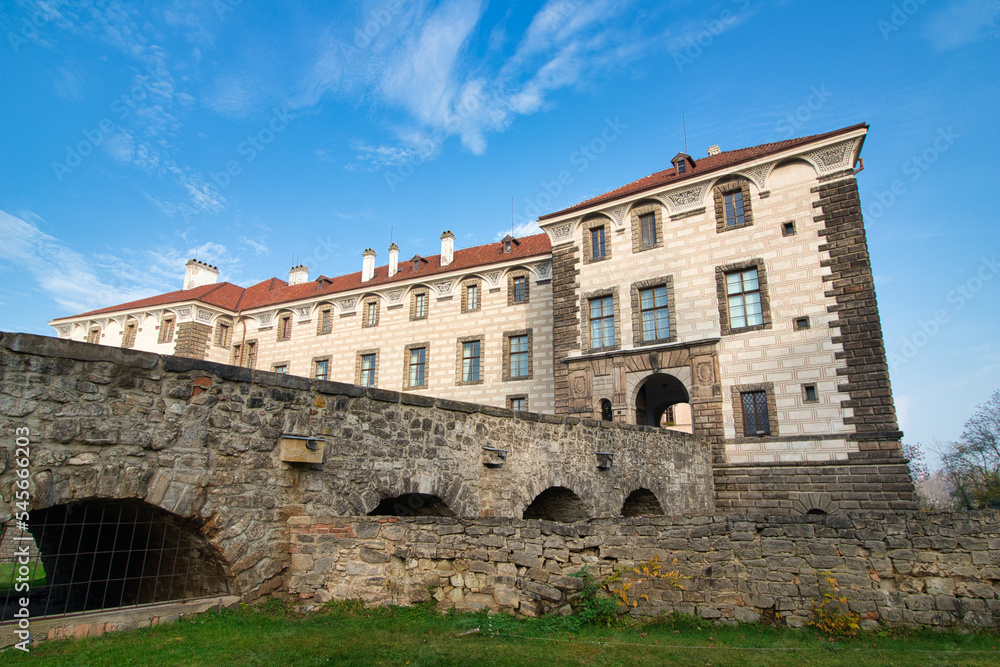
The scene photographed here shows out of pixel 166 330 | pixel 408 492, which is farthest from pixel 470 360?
pixel 408 492

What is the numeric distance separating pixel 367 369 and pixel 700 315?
17.4 meters

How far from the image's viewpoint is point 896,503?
16.0 m

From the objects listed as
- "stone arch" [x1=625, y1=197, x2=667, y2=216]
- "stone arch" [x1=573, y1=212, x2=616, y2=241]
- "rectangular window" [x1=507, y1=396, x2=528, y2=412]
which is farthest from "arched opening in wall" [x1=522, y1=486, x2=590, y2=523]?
"rectangular window" [x1=507, y1=396, x2=528, y2=412]

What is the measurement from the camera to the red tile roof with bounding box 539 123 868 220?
63.0 feet

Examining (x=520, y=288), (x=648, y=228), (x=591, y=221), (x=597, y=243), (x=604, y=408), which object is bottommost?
(x=604, y=408)

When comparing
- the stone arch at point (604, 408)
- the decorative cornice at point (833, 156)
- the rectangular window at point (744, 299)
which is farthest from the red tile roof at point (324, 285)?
the decorative cornice at point (833, 156)

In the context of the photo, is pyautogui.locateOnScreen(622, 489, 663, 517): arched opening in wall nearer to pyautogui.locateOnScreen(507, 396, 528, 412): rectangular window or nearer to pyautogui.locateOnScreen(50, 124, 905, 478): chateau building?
pyautogui.locateOnScreen(50, 124, 905, 478): chateau building

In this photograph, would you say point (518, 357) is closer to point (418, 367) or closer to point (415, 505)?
point (418, 367)

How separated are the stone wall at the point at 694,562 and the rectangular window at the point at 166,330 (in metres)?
30.7

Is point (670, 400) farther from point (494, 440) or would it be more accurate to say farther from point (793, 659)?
point (793, 659)

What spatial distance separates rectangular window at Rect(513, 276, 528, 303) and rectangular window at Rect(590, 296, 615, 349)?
18.9 ft

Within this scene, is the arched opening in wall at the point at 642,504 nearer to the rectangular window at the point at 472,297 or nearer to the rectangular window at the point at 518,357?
the rectangular window at the point at 518,357

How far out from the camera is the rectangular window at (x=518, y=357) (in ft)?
87.0

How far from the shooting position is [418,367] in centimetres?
2939
